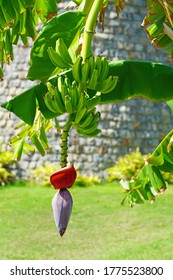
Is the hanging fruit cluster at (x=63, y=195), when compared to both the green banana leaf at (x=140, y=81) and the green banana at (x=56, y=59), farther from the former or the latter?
the green banana leaf at (x=140, y=81)

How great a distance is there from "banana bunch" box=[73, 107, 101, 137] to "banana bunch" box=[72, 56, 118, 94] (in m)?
0.05

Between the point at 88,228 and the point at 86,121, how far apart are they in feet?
19.3

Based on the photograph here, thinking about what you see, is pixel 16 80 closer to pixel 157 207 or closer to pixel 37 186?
pixel 37 186

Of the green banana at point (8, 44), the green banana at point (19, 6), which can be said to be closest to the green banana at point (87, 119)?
the green banana at point (19, 6)

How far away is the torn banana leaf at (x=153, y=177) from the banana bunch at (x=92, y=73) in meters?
0.96

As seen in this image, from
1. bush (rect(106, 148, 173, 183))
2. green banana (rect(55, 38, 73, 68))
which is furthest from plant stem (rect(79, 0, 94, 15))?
bush (rect(106, 148, 173, 183))

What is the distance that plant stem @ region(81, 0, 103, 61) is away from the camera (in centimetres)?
136

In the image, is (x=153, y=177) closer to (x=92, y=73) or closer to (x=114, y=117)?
(x=92, y=73)

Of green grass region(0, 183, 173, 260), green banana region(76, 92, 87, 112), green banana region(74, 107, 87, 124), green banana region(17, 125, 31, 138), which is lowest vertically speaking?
green grass region(0, 183, 173, 260)

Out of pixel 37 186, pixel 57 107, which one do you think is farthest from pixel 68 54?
pixel 37 186

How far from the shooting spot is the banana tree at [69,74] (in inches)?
51.5

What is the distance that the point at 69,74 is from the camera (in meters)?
1.57

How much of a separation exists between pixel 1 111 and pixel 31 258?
4.37 meters

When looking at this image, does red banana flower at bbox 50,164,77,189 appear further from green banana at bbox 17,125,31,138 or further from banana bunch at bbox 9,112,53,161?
green banana at bbox 17,125,31,138
